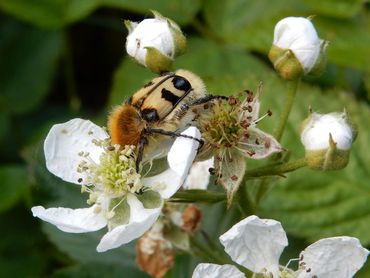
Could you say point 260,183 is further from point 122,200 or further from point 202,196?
point 122,200

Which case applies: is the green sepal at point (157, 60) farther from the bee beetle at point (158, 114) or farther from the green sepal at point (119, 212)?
the green sepal at point (119, 212)

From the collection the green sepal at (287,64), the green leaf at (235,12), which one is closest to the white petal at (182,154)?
the green sepal at (287,64)

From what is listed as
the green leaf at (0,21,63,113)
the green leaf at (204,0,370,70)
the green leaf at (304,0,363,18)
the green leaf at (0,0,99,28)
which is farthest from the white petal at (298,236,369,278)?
the green leaf at (0,21,63,113)

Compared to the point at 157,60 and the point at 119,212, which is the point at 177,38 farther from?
the point at 119,212

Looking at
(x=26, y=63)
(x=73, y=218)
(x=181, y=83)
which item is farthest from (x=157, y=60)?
(x=26, y=63)

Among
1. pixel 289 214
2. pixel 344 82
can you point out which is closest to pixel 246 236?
pixel 289 214
